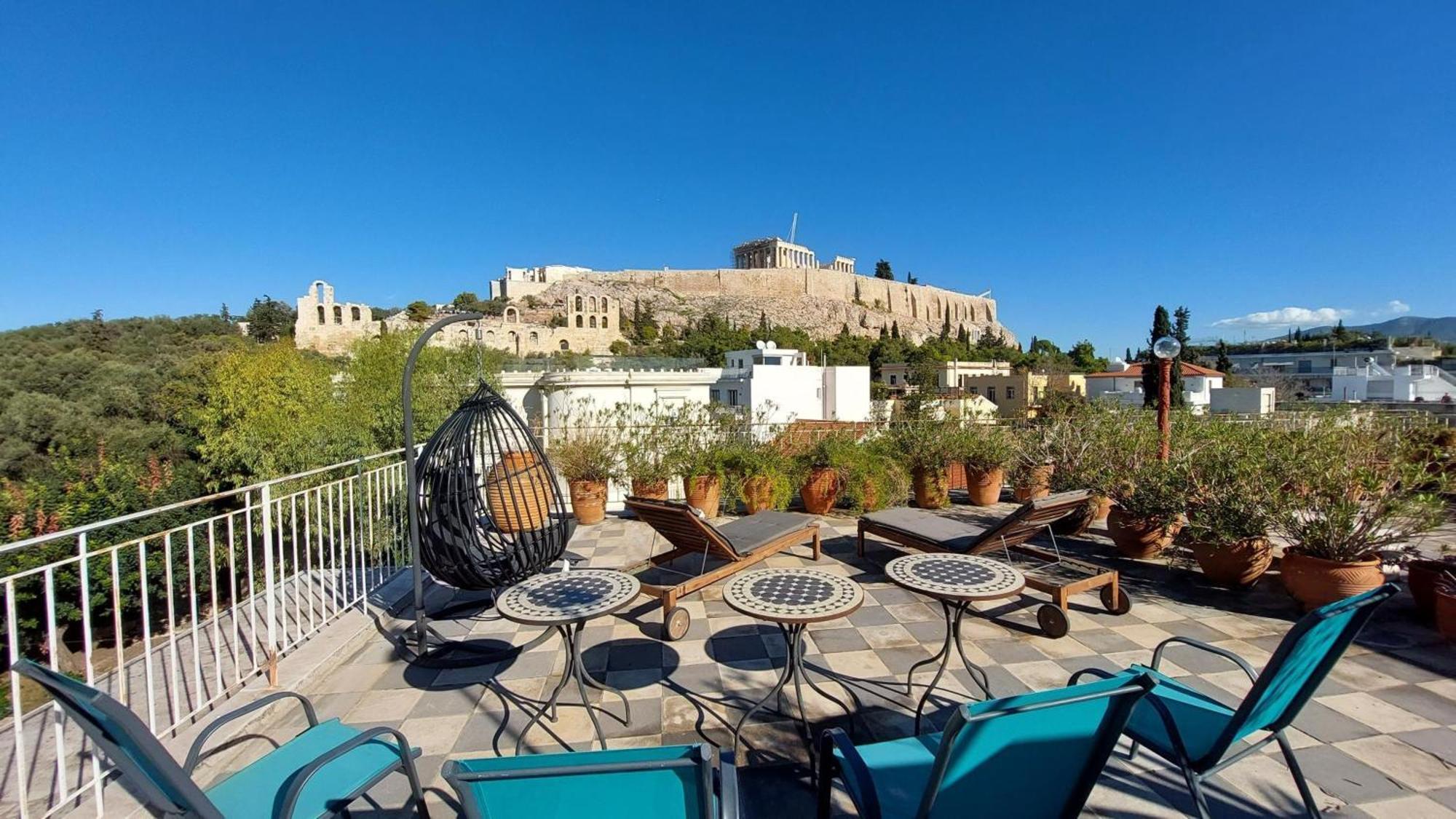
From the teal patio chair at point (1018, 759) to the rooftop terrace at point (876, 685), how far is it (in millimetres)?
74

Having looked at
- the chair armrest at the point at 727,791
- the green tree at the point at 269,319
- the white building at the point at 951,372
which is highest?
the green tree at the point at 269,319

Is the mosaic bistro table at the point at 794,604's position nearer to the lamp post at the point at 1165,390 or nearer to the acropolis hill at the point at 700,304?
the lamp post at the point at 1165,390

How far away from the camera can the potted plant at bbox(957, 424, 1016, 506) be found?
5766mm

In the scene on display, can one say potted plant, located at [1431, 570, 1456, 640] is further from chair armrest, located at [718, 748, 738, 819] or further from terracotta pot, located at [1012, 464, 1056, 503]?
chair armrest, located at [718, 748, 738, 819]

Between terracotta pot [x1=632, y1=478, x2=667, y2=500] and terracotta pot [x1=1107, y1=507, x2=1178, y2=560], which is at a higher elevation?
terracotta pot [x1=632, y1=478, x2=667, y2=500]

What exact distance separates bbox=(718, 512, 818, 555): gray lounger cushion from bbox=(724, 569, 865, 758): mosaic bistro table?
1.07m

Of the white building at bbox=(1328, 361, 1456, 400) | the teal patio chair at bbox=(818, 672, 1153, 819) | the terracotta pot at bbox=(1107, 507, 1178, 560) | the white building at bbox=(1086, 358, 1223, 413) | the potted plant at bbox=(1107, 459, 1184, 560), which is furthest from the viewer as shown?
the white building at bbox=(1328, 361, 1456, 400)

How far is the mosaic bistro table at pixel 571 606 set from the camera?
2182mm

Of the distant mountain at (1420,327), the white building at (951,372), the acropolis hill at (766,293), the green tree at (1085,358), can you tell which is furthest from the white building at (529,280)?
the distant mountain at (1420,327)

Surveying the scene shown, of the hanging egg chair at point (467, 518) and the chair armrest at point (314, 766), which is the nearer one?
the chair armrest at point (314, 766)

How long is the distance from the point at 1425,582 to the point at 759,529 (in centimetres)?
367

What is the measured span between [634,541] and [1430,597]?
16.2 ft

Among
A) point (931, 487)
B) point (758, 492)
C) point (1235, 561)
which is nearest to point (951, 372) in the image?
point (931, 487)

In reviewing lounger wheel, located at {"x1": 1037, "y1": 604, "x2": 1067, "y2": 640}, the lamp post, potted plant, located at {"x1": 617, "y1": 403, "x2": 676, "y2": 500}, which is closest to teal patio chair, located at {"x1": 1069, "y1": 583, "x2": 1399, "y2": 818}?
lounger wheel, located at {"x1": 1037, "y1": 604, "x2": 1067, "y2": 640}
